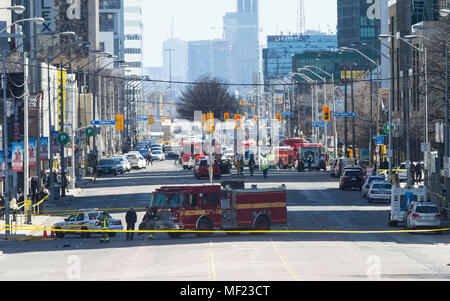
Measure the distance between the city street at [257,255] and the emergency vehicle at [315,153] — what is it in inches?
1565

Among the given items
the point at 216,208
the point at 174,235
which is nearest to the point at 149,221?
the point at 174,235

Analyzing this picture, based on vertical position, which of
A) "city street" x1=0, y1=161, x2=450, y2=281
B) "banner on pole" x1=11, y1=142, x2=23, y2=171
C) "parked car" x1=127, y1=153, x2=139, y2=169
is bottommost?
"city street" x1=0, y1=161, x2=450, y2=281

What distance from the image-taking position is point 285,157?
339 ft

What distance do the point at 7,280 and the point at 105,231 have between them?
540 inches

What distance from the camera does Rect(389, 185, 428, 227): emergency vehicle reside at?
48281 millimetres

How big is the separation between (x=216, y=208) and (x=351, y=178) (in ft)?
97.2

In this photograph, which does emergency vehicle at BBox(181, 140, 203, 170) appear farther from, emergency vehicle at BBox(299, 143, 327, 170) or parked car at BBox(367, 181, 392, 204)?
parked car at BBox(367, 181, 392, 204)

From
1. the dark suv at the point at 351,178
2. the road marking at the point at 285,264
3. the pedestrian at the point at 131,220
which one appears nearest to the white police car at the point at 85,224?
the pedestrian at the point at 131,220

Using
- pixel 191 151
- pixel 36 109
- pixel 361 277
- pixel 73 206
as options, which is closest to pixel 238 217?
pixel 361 277

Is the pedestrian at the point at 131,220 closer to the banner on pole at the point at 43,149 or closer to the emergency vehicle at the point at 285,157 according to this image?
the banner on pole at the point at 43,149

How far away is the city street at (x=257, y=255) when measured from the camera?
1182 inches

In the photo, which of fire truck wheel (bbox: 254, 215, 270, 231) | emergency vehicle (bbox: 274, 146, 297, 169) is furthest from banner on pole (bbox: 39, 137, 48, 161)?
emergency vehicle (bbox: 274, 146, 297, 169)

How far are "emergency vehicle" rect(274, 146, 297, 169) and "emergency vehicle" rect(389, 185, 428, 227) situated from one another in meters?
54.4

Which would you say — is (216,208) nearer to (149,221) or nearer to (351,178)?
(149,221)
